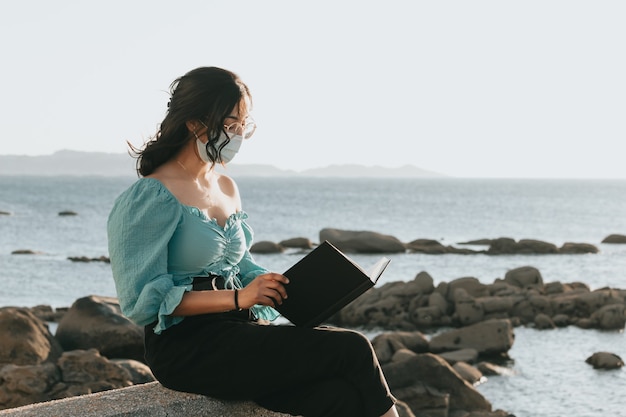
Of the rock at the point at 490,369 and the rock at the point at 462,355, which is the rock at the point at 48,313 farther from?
the rock at the point at 490,369

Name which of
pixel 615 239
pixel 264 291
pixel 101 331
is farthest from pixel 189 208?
pixel 615 239

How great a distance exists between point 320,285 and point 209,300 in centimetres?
39

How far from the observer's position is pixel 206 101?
3.52m

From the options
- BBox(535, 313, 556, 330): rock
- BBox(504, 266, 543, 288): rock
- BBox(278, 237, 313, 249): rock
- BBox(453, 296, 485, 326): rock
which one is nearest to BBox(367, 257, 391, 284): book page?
BBox(453, 296, 485, 326): rock

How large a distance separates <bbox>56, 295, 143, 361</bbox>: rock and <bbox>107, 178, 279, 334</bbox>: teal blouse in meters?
8.32

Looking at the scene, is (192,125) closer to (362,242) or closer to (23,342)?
(23,342)

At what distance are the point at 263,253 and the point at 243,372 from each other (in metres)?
36.7

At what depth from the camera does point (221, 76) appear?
350 cm

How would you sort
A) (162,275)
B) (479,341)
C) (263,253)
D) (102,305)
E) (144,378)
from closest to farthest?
(162,275)
(144,378)
(102,305)
(479,341)
(263,253)

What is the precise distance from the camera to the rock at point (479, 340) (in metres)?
17.0

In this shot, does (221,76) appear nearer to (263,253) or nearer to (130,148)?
(130,148)

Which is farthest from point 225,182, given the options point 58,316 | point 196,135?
point 58,316

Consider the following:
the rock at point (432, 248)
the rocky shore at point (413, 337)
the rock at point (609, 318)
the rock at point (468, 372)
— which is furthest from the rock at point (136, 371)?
the rock at point (432, 248)

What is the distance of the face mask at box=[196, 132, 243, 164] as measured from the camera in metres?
3.58
